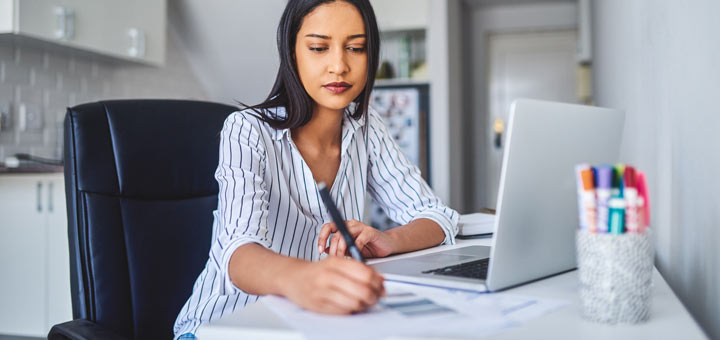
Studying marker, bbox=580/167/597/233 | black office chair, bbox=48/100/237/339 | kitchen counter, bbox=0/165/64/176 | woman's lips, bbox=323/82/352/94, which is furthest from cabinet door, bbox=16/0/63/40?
marker, bbox=580/167/597/233

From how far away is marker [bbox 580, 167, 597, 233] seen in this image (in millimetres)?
603

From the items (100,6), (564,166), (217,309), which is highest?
(100,6)

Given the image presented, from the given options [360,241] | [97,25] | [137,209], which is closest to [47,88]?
[97,25]

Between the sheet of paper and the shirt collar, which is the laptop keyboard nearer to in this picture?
the sheet of paper

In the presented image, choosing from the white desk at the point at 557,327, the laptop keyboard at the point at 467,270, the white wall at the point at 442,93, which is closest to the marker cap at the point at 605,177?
the white desk at the point at 557,327

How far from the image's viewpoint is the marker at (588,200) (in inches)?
23.7

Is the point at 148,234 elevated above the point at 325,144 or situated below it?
below

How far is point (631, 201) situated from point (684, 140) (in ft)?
1.41

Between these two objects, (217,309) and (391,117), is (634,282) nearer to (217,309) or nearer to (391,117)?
(217,309)

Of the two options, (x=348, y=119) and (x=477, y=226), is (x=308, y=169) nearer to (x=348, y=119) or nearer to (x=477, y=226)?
(x=348, y=119)

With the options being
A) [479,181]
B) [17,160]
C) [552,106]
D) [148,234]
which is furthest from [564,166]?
[479,181]

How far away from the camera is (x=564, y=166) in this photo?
0.77 metres

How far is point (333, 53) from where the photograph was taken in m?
1.09

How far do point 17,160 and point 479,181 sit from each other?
385 cm
